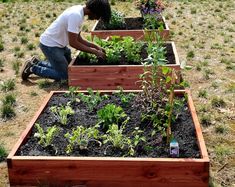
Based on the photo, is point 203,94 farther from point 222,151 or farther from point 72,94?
point 72,94

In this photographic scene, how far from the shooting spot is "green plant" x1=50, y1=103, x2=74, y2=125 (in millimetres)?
4348

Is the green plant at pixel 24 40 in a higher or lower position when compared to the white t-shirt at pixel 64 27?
lower

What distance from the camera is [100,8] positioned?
5.38 m

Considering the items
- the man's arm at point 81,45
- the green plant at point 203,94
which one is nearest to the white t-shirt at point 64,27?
the man's arm at point 81,45

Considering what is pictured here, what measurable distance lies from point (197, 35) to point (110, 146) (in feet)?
18.3

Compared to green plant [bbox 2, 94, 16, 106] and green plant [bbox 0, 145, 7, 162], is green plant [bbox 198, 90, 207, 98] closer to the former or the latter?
green plant [bbox 2, 94, 16, 106]

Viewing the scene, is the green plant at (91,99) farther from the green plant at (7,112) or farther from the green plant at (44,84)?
the green plant at (44,84)

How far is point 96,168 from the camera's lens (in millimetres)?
3553

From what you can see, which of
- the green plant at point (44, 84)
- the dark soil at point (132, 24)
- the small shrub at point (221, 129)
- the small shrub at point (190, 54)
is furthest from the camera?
the dark soil at point (132, 24)

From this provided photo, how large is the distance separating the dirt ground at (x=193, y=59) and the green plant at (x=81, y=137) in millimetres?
667

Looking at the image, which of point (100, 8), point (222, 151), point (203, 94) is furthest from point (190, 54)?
point (222, 151)

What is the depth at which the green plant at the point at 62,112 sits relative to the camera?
14.3 ft

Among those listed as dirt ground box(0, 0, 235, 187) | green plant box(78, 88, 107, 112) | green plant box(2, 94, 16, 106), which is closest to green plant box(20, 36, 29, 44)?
dirt ground box(0, 0, 235, 187)

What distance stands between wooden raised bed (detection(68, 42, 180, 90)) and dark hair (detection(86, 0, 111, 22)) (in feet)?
2.40
